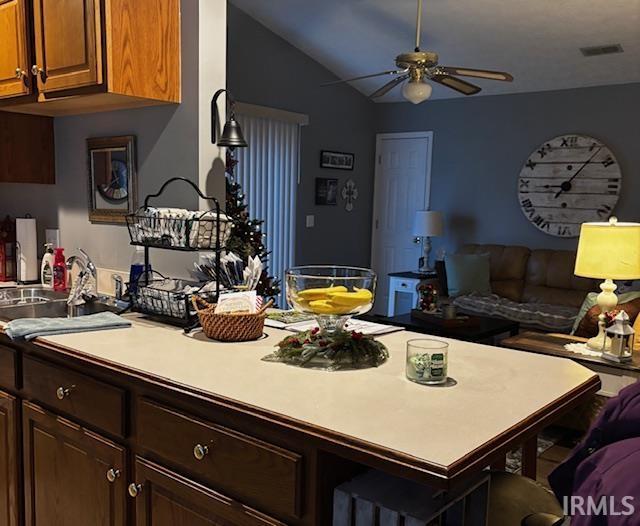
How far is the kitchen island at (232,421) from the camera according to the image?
1.16 metres

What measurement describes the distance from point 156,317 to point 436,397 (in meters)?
1.16

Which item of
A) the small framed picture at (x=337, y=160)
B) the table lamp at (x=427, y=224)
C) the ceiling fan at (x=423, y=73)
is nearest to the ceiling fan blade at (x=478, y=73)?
the ceiling fan at (x=423, y=73)

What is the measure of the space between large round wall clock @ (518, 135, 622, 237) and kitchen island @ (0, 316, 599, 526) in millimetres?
4495

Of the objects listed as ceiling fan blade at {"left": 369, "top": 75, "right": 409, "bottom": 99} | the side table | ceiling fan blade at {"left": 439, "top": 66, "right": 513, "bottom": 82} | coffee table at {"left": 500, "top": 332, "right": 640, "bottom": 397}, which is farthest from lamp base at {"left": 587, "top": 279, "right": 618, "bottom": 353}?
the side table

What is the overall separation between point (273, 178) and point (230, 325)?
4.35 m

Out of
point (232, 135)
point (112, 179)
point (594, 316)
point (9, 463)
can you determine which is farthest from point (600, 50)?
point (9, 463)

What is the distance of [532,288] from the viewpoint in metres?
5.87

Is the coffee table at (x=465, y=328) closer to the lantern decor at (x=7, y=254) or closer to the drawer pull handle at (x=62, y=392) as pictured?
the lantern decor at (x=7, y=254)

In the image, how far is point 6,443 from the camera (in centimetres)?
208

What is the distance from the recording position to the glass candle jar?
142 centimetres

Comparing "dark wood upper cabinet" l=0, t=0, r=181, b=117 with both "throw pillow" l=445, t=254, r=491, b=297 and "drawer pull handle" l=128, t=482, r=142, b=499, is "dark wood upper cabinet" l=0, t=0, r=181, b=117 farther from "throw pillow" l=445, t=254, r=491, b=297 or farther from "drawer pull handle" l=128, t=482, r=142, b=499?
"throw pillow" l=445, t=254, r=491, b=297

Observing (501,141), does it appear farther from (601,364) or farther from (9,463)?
(9,463)

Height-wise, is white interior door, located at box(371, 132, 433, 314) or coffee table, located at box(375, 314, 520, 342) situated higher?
white interior door, located at box(371, 132, 433, 314)

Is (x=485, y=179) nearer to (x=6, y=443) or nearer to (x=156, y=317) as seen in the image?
(x=156, y=317)
